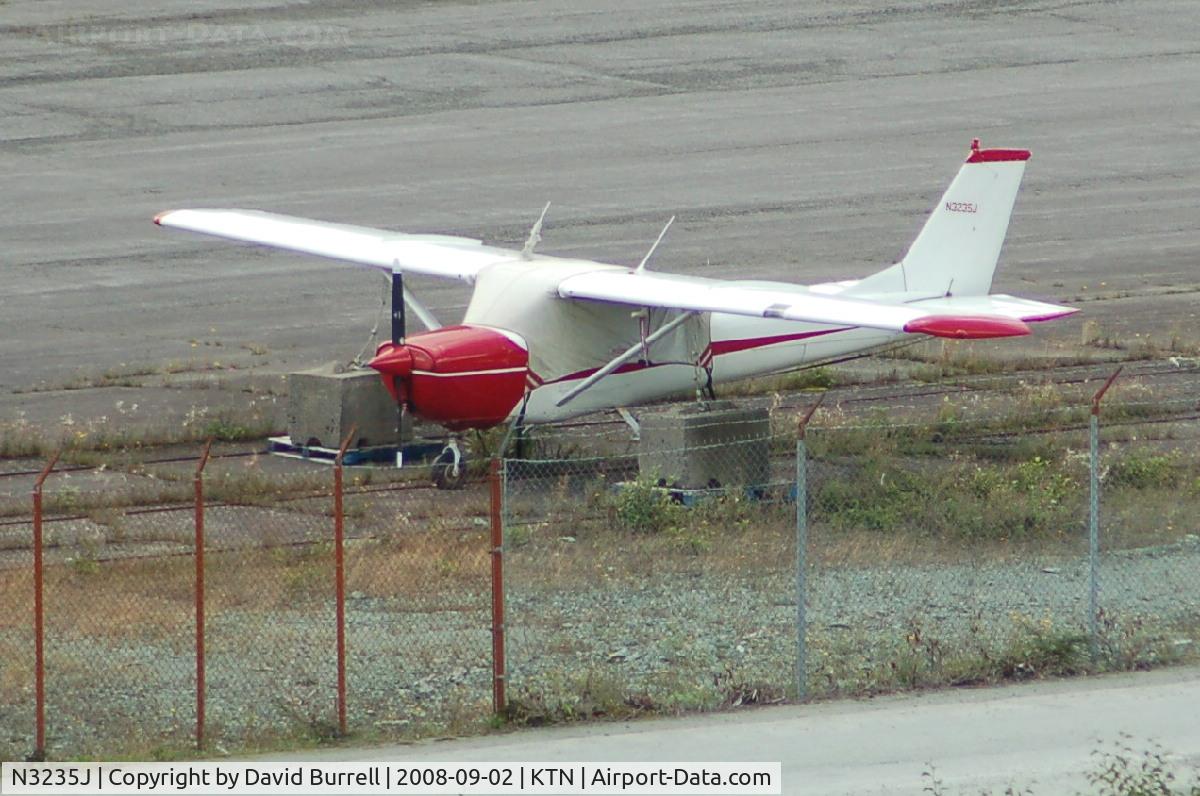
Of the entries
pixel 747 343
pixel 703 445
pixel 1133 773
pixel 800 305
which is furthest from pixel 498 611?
pixel 747 343

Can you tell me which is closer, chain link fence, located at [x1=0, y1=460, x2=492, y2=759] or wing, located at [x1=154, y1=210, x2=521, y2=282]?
chain link fence, located at [x1=0, y1=460, x2=492, y2=759]

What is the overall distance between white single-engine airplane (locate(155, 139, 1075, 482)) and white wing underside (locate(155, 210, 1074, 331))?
0.02m

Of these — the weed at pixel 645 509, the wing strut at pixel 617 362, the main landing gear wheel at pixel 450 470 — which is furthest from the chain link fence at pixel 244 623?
the wing strut at pixel 617 362

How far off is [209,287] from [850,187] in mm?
12646

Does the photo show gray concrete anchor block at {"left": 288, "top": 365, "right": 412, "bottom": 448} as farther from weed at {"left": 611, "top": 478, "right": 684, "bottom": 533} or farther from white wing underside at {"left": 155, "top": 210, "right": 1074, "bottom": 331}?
weed at {"left": 611, "top": 478, "right": 684, "bottom": 533}

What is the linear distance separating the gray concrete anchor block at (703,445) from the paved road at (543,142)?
27.1 ft

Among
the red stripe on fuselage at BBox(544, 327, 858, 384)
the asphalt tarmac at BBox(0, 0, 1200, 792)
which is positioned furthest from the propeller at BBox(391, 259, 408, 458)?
the asphalt tarmac at BBox(0, 0, 1200, 792)

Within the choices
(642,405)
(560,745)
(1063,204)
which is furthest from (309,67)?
(560,745)

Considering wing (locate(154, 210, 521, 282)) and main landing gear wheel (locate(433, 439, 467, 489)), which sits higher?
wing (locate(154, 210, 521, 282))

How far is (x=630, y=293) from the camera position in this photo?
20.7 meters

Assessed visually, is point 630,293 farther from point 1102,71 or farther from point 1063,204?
point 1102,71

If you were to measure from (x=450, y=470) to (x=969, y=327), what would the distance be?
17.7 feet

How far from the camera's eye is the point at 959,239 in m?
22.5

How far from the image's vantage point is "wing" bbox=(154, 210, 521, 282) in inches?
909
